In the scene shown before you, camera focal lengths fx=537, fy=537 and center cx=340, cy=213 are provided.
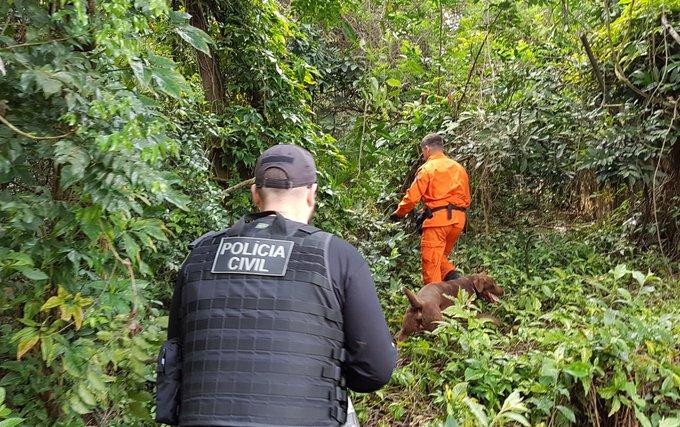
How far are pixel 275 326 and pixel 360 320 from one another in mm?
293

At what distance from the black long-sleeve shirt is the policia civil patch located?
163 mm

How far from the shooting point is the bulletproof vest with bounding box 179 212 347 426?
5.65ft

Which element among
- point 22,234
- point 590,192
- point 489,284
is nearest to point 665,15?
point 590,192

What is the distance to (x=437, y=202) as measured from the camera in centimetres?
596

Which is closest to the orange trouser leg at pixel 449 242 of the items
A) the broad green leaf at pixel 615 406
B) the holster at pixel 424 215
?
the holster at pixel 424 215

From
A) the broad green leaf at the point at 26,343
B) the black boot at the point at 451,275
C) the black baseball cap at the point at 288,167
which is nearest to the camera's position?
the black baseball cap at the point at 288,167

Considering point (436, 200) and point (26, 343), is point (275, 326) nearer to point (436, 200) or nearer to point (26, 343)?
point (26, 343)

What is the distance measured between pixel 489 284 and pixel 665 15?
3.72m

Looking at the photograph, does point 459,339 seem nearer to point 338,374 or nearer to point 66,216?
point 338,374

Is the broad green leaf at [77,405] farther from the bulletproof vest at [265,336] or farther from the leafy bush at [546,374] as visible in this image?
the leafy bush at [546,374]

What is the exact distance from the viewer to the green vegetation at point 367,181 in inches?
82.1

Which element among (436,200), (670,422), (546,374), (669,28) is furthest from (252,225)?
(669,28)

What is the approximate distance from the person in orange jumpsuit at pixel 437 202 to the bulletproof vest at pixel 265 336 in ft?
13.7

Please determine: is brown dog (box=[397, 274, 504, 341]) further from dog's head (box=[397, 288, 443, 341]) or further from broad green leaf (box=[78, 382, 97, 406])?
broad green leaf (box=[78, 382, 97, 406])
